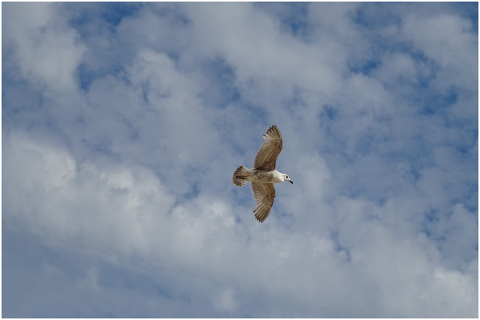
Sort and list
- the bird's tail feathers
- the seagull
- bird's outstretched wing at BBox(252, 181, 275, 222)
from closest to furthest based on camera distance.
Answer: the seagull, the bird's tail feathers, bird's outstretched wing at BBox(252, 181, 275, 222)

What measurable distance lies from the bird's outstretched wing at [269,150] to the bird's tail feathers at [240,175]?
90 centimetres

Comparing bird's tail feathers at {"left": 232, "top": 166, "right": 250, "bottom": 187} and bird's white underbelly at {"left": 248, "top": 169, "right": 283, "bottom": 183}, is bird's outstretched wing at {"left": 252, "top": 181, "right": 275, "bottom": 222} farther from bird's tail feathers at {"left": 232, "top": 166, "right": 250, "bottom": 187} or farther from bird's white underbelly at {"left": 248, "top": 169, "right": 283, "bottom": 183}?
bird's tail feathers at {"left": 232, "top": 166, "right": 250, "bottom": 187}

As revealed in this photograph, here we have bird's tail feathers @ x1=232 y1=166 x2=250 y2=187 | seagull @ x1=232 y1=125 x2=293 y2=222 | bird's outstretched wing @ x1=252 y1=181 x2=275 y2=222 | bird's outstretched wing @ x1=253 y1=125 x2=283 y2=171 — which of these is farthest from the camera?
bird's outstretched wing @ x1=252 y1=181 x2=275 y2=222

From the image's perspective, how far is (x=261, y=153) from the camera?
49.8 meters

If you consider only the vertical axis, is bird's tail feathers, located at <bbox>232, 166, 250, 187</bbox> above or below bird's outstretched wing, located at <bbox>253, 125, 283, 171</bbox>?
below

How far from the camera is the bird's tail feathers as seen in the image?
165 feet

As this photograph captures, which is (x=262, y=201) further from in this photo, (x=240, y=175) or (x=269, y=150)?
(x=269, y=150)

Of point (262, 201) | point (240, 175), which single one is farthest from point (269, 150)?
point (262, 201)

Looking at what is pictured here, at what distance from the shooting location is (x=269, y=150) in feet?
162

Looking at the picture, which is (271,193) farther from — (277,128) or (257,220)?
(277,128)

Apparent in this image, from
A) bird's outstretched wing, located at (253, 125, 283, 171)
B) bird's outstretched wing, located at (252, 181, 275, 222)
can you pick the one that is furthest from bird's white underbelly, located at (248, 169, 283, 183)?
bird's outstretched wing, located at (252, 181, 275, 222)

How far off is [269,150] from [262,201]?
591 cm

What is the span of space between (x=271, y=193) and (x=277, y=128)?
Answer: 7041 millimetres

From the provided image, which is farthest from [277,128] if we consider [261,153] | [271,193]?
[271,193]
